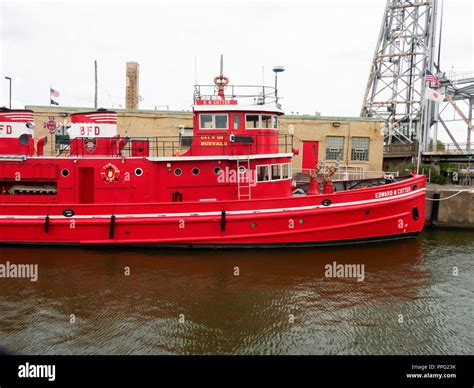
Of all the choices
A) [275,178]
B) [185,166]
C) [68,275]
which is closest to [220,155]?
[185,166]

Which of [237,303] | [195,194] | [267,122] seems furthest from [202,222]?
[267,122]

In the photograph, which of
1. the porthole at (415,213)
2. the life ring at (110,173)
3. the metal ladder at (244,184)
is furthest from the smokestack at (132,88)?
the porthole at (415,213)

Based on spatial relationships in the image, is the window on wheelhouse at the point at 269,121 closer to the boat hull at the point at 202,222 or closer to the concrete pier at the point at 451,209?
the boat hull at the point at 202,222

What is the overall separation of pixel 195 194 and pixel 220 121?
2.55 meters

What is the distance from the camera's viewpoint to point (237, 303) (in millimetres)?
9039

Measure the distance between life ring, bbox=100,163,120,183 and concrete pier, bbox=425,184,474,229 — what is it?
12598mm

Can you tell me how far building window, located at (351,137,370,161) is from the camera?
23.2m

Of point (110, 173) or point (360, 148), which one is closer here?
point (110, 173)

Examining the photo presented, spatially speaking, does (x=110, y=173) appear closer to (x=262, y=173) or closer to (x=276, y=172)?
(x=262, y=173)

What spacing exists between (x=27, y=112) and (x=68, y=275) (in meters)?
6.05

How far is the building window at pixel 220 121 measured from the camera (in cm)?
1318

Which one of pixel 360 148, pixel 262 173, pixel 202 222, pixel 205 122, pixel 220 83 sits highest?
pixel 220 83

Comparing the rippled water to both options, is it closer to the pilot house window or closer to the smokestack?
the pilot house window

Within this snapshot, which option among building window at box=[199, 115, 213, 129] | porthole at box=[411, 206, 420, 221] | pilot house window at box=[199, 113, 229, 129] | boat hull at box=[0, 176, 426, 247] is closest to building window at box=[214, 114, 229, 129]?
pilot house window at box=[199, 113, 229, 129]
